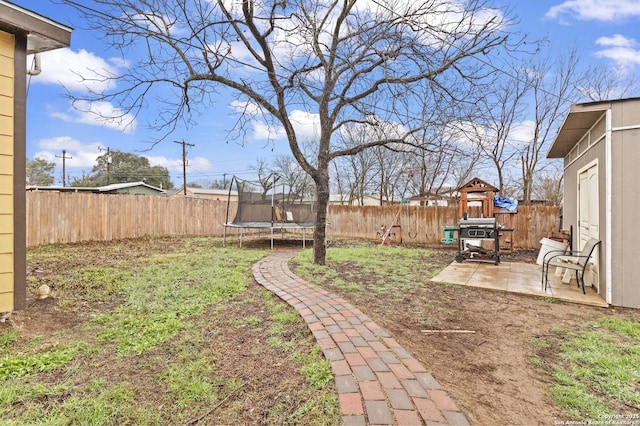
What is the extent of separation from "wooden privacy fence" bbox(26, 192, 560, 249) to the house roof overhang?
21.0 ft

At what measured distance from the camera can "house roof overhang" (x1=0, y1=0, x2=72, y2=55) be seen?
9.09 ft

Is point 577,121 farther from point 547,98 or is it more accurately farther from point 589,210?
point 547,98

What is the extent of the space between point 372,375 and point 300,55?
5.12 m

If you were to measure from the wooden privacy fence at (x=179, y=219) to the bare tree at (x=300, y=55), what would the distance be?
17.9 ft

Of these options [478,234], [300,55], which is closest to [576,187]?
[478,234]

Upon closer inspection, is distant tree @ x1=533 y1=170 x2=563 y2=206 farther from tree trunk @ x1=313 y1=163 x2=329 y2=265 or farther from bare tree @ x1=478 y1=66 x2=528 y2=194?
tree trunk @ x1=313 y1=163 x2=329 y2=265

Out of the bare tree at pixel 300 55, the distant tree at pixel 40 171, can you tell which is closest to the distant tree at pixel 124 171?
the distant tree at pixel 40 171

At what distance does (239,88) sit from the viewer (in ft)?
17.4

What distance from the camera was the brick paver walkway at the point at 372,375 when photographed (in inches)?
61.6

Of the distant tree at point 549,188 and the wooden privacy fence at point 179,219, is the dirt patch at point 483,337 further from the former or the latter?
the distant tree at point 549,188

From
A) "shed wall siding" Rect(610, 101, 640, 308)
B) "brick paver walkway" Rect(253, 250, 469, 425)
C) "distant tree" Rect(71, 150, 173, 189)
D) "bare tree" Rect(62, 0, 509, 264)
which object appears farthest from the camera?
"distant tree" Rect(71, 150, 173, 189)

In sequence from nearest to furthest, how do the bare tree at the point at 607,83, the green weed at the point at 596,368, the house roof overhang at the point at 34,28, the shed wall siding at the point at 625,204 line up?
the green weed at the point at 596,368
the house roof overhang at the point at 34,28
the shed wall siding at the point at 625,204
the bare tree at the point at 607,83

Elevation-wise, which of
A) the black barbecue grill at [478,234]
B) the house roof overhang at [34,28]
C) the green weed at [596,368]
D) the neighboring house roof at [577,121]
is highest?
the house roof overhang at [34,28]

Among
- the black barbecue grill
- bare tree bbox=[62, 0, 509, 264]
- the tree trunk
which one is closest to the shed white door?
the black barbecue grill
